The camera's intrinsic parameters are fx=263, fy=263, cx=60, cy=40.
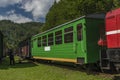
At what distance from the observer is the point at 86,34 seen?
51.0 ft

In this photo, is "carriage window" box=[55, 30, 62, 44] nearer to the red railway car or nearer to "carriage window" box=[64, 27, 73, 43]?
"carriage window" box=[64, 27, 73, 43]

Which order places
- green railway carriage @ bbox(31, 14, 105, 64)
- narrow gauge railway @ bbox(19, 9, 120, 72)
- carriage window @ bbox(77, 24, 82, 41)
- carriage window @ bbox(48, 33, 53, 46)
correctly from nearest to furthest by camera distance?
narrow gauge railway @ bbox(19, 9, 120, 72) → green railway carriage @ bbox(31, 14, 105, 64) → carriage window @ bbox(77, 24, 82, 41) → carriage window @ bbox(48, 33, 53, 46)

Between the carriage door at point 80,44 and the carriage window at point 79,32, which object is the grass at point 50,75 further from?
the carriage window at point 79,32

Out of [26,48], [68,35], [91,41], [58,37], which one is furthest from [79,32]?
[26,48]

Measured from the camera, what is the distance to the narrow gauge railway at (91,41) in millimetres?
13477

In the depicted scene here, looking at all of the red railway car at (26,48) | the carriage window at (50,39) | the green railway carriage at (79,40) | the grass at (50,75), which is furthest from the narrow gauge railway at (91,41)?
the red railway car at (26,48)

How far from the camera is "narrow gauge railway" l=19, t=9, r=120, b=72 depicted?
13477mm

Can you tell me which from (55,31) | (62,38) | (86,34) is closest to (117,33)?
(86,34)

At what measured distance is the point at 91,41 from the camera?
1576 centimetres

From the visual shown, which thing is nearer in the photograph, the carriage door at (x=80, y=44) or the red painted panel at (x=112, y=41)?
the red painted panel at (x=112, y=41)

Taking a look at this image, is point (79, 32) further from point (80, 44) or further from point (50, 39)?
point (50, 39)

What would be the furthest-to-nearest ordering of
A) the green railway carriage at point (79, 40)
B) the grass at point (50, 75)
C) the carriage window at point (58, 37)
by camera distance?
1. the carriage window at point (58, 37)
2. the green railway carriage at point (79, 40)
3. the grass at point (50, 75)

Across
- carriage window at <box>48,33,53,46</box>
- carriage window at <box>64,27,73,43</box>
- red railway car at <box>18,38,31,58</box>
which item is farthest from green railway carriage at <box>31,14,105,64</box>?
red railway car at <box>18,38,31,58</box>

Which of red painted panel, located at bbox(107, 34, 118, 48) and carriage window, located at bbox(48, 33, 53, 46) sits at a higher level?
carriage window, located at bbox(48, 33, 53, 46)
